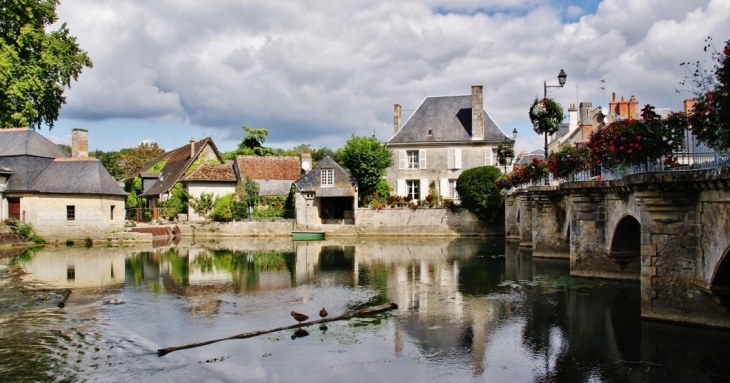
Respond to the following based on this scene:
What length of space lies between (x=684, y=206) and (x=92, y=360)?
10975 millimetres

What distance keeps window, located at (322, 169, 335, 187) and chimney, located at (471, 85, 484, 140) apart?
10.3 m

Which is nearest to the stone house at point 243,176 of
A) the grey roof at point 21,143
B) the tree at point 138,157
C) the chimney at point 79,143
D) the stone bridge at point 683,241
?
the chimney at point 79,143

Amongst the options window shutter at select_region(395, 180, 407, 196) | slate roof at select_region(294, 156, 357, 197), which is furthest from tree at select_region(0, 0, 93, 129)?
window shutter at select_region(395, 180, 407, 196)

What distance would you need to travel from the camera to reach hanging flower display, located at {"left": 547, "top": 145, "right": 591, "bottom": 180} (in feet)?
57.1

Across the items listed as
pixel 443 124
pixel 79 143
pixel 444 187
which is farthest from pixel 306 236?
pixel 79 143

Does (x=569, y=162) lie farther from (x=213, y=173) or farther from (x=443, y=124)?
(x=213, y=173)

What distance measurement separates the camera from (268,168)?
152 ft

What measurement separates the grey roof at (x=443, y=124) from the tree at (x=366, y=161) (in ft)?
6.64

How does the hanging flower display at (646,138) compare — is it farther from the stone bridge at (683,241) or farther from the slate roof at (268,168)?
the slate roof at (268,168)

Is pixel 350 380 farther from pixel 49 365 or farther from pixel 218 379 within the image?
pixel 49 365

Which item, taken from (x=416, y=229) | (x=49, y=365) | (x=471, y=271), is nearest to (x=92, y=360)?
(x=49, y=365)

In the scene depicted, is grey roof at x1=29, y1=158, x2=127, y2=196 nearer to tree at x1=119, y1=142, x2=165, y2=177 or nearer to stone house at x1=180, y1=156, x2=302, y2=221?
stone house at x1=180, y1=156, x2=302, y2=221

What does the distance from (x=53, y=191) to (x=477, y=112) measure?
27608 millimetres

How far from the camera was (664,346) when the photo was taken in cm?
1016
